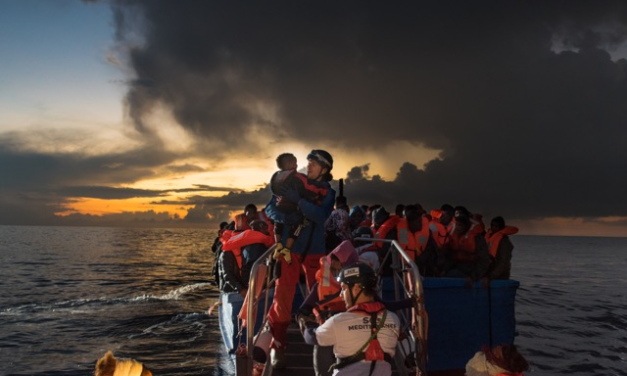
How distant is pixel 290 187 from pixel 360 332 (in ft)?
8.35

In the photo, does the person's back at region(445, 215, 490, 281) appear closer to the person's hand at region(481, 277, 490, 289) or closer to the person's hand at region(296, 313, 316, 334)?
the person's hand at region(481, 277, 490, 289)

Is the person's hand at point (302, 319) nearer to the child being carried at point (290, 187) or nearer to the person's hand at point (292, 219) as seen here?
the child being carried at point (290, 187)

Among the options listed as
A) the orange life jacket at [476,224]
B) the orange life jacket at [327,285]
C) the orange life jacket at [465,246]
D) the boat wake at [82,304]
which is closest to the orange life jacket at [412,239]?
the orange life jacket at [465,246]

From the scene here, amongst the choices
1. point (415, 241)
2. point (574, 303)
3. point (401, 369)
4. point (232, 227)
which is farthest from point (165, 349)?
point (574, 303)

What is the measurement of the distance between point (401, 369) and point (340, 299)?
5.77 ft

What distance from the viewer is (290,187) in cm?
618

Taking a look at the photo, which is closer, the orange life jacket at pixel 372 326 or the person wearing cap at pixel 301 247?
the orange life jacket at pixel 372 326

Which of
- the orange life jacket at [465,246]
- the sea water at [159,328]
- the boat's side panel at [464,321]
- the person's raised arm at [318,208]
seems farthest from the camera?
the sea water at [159,328]

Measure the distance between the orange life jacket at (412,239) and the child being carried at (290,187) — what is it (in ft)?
15.7

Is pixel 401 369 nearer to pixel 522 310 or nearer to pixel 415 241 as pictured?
pixel 415 241

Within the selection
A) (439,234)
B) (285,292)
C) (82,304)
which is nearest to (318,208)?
(285,292)

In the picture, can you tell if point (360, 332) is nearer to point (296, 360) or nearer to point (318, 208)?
point (318, 208)

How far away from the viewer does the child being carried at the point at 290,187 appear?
616 cm

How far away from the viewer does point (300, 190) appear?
618 centimetres
